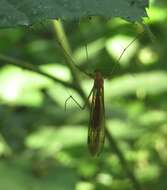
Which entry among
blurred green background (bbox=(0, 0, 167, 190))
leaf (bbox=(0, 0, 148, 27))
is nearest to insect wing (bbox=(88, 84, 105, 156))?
blurred green background (bbox=(0, 0, 167, 190))

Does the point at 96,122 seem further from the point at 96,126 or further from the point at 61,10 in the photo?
the point at 61,10

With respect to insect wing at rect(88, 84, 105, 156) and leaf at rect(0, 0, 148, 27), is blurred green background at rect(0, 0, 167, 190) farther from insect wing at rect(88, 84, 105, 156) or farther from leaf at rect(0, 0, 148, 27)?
leaf at rect(0, 0, 148, 27)

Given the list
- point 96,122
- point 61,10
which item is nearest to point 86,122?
point 96,122

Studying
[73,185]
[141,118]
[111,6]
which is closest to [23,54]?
[141,118]

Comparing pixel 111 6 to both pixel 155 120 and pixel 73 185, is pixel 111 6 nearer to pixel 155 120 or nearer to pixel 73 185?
pixel 73 185

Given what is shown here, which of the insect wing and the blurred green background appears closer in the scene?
the insect wing
